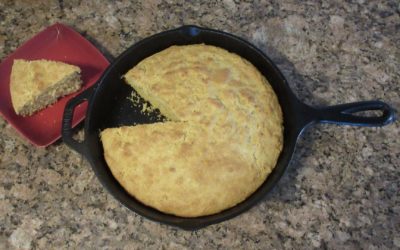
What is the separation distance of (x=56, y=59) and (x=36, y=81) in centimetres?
15

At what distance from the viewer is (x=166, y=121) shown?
1.36 meters

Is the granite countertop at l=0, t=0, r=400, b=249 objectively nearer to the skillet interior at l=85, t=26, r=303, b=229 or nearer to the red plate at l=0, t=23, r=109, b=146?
the red plate at l=0, t=23, r=109, b=146

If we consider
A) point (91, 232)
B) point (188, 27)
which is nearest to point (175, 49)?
point (188, 27)

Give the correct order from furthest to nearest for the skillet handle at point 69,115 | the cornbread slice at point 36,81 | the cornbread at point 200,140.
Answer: the cornbread slice at point 36,81
the skillet handle at point 69,115
the cornbread at point 200,140

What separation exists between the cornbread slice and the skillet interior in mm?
213

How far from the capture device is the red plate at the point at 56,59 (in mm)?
1542

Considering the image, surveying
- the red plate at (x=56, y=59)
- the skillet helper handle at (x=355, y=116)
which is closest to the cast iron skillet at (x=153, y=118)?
the skillet helper handle at (x=355, y=116)

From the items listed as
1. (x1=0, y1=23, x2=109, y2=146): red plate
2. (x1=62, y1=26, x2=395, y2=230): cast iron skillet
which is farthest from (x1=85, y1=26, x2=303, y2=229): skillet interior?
(x1=0, y1=23, x2=109, y2=146): red plate

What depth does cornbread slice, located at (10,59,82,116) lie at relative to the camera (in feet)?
4.97

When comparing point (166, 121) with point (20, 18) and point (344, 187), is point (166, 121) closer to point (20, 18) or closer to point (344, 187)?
point (344, 187)

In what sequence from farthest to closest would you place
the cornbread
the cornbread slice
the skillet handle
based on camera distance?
the cornbread slice → the skillet handle → the cornbread

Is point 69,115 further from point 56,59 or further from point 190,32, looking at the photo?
point 190,32

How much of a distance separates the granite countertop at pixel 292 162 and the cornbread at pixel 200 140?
22 cm

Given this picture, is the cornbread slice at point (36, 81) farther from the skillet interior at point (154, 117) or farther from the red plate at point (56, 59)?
the skillet interior at point (154, 117)
